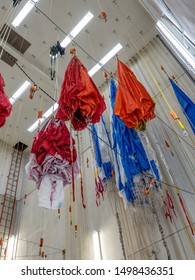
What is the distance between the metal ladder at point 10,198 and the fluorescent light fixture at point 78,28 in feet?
12.8

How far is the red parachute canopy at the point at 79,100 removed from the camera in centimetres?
189

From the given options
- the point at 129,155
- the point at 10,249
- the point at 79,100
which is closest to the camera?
the point at 79,100

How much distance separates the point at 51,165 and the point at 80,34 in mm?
3805

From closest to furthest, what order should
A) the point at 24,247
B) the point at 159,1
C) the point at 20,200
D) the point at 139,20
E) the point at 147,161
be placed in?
1. the point at 147,161
2. the point at 159,1
3. the point at 139,20
4. the point at 24,247
5. the point at 20,200

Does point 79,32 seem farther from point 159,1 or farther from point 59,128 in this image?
point 59,128

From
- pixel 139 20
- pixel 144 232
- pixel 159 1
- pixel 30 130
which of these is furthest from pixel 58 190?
pixel 30 130

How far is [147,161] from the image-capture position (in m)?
2.80

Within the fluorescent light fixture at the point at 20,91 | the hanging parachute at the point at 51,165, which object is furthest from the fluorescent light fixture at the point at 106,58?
the hanging parachute at the point at 51,165

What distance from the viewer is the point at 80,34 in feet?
15.7

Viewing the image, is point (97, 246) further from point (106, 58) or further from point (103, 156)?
point (106, 58)

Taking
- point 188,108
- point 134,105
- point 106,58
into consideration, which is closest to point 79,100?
point 134,105

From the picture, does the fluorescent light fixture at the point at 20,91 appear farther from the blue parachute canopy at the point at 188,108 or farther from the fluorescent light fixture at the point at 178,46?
the blue parachute canopy at the point at 188,108

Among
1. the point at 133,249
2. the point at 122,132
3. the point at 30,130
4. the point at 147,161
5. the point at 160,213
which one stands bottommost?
the point at 133,249

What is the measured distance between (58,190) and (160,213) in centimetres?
157
